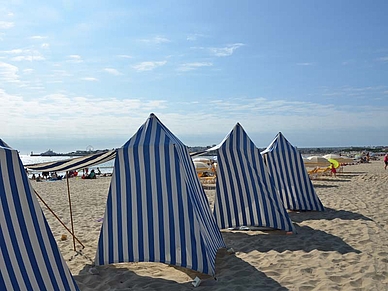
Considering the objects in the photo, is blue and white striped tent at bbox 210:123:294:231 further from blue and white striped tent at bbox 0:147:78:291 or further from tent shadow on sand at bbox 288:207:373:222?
blue and white striped tent at bbox 0:147:78:291

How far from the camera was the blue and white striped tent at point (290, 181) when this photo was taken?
9.35m

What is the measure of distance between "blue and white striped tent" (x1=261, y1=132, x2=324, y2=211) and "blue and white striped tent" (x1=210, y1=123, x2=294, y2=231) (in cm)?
207

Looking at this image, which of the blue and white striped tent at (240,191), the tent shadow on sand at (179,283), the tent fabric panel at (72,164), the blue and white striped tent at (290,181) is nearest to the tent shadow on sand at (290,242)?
the blue and white striped tent at (240,191)

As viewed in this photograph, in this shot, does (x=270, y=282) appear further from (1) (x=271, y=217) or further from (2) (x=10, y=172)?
(2) (x=10, y=172)

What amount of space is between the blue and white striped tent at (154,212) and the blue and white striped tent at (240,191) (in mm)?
1868

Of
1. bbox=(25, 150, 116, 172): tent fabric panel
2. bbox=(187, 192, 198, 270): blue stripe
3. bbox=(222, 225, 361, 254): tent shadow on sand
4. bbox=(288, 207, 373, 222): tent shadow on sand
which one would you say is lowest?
bbox=(288, 207, 373, 222): tent shadow on sand

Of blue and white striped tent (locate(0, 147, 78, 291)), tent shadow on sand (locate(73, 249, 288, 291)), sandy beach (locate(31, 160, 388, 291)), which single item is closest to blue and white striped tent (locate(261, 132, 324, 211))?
sandy beach (locate(31, 160, 388, 291))

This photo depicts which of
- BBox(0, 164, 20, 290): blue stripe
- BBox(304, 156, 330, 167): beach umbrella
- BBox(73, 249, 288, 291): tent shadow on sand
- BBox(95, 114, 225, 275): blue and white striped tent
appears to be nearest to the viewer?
BBox(0, 164, 20, 290): blue stripe

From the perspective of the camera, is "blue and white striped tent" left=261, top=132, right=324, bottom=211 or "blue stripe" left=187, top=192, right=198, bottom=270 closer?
"blue stripe" left=187, top=192, right=198, bottom=270

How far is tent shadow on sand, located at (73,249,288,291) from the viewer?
457 cm

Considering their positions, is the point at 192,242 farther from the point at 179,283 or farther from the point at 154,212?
the point at 154,212

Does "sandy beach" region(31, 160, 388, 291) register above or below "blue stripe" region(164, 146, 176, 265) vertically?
below

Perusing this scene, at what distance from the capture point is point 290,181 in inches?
372

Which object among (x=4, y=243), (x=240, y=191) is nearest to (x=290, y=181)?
(x=240, y=191)
